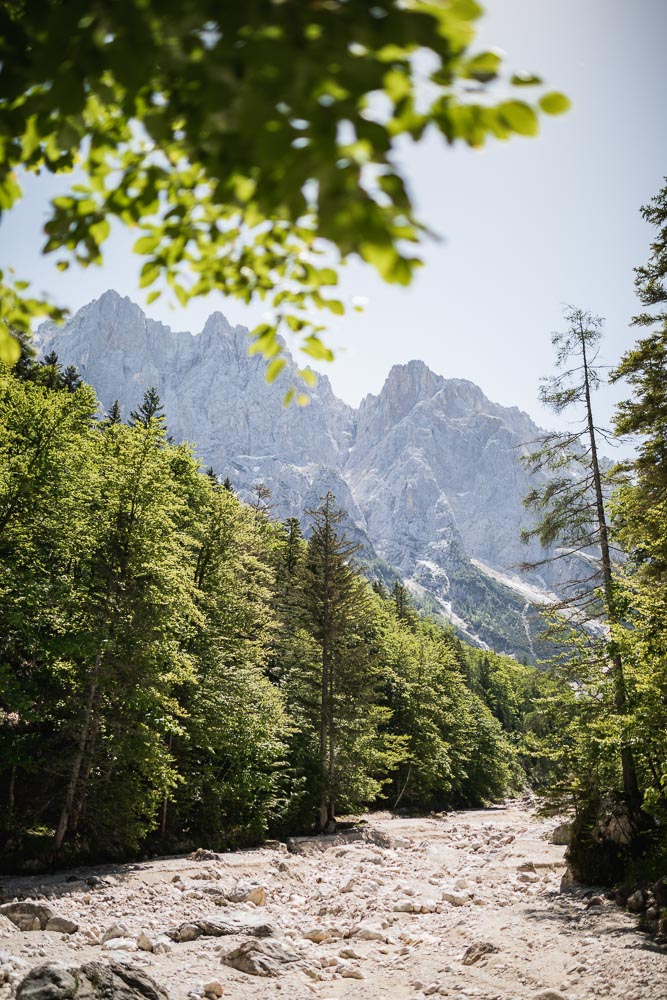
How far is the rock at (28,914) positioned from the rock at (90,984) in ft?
11.8

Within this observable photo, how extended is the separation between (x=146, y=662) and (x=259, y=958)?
713 cm

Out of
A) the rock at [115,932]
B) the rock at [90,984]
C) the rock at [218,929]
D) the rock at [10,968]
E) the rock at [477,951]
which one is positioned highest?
the rock at [90,984]

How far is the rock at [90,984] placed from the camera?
5.24 m

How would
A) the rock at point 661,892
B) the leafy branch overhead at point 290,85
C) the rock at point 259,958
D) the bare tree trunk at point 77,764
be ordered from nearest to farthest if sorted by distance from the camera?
the leafy branch overhead at point 290,85, the rock at point 259,958, the rock at point 661,892, the bare tree trunk at point 77,764

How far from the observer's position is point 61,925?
860 centimetres

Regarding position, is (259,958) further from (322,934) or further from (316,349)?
(316,349)

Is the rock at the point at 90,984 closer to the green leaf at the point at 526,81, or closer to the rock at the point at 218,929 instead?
the rock at the point at 218,929

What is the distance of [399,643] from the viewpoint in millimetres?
39094

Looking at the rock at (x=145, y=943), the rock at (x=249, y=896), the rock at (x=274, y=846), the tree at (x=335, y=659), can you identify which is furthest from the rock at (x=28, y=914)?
the tree at (x=335, y=659)

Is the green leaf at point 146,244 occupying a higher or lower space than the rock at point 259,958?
higher

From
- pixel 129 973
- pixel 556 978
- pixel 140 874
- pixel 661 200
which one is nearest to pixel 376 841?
pixel 140 874

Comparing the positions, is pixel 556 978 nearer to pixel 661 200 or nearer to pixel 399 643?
pixel 661 200

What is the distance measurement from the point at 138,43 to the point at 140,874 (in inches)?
601

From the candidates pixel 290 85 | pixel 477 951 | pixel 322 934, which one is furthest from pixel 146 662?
pixel 290 85
